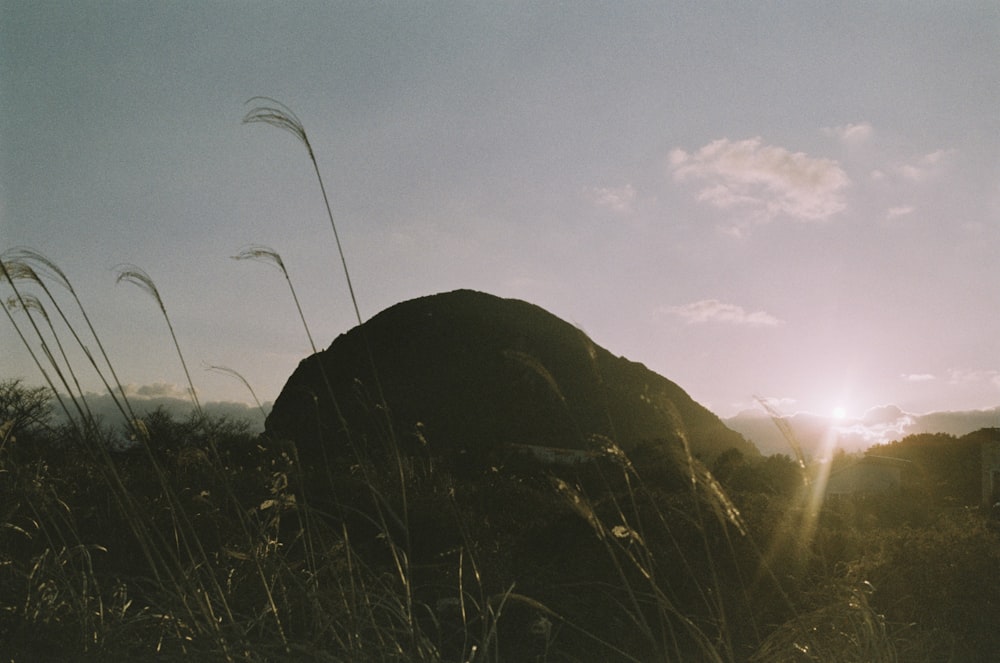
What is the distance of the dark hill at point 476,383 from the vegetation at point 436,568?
17.5 meters

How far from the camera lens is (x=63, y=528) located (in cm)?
611

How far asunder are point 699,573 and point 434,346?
2882 cm

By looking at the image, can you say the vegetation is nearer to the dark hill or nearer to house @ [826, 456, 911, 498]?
house @ [826, 456, 911, 498]

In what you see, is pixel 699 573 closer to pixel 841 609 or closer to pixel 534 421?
pixel 841 609

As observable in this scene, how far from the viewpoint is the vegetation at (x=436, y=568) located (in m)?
2.67

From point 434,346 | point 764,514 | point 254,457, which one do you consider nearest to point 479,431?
point 434,346

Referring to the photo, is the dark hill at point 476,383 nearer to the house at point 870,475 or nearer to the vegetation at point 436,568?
the house at point 870,475

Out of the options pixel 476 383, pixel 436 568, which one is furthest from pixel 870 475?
pixel 436 568

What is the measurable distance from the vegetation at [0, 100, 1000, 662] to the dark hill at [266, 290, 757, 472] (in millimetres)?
17486

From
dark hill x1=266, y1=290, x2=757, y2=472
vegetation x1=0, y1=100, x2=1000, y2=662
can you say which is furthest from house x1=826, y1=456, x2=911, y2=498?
vegetation x1=0, y1=100, x2=1000, y2=662

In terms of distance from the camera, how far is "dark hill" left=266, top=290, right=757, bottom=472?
29438mm

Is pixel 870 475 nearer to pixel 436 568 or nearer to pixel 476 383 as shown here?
pixel 476 383

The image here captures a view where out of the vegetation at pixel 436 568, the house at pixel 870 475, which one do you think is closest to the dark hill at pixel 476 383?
the house at pixel 870 475

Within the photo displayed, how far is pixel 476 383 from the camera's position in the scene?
3209 centimetres
